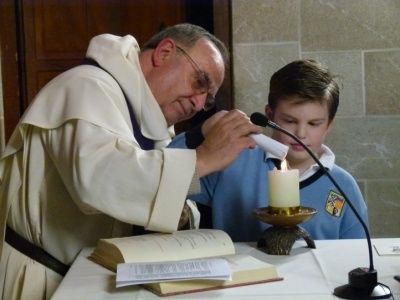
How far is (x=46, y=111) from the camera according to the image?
5.02 ft

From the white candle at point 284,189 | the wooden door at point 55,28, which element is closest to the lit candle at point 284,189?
the white candle at point 284,189

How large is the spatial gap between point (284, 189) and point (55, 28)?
2.28m

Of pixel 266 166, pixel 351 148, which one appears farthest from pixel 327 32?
pixel 266 166

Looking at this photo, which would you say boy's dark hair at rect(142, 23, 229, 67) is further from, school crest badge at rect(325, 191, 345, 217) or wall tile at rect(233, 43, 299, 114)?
wall tile at rect(233, 43, 299, 114)

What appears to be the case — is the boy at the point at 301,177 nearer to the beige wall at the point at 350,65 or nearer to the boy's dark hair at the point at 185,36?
the boy's dark hair at the point at 185,36

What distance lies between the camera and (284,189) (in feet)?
4.66

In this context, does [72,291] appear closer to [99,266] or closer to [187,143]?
[99,266]

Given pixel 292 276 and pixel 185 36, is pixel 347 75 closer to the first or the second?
pixel 185 36

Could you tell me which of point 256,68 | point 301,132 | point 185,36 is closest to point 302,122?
point 301,132

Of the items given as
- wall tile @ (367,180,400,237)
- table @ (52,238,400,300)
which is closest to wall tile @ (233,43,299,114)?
wall tile @ (367,180,400,237)

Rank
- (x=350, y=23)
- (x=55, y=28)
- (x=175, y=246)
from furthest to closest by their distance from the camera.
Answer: (x=55, y=28) < (x=350, y=23) < (x=175, y=246)

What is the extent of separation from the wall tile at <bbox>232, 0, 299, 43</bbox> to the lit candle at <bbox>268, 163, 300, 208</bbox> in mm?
1528

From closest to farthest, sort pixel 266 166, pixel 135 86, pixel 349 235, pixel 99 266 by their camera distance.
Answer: pixel 99 266 < pixel 135 86 < pixel 349 235 < pixel 266 166

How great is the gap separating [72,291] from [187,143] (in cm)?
83
